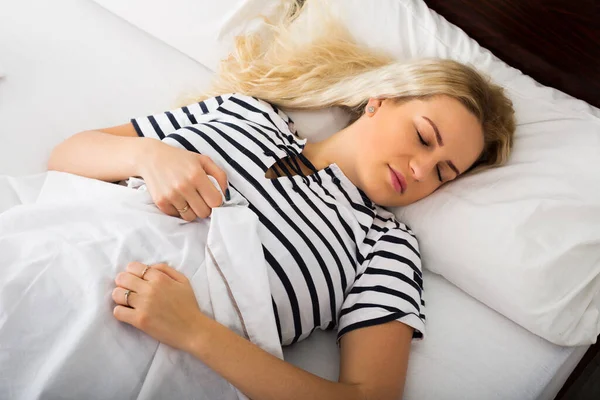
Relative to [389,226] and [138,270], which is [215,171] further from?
[389,226]

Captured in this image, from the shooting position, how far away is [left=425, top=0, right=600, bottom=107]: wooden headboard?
3.63ft

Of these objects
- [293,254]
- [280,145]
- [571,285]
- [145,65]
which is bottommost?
[571,285]

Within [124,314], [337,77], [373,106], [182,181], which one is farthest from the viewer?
[337,77]

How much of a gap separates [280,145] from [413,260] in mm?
355

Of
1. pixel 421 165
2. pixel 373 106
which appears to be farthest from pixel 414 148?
pixel 373 106

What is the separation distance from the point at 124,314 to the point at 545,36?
42.8 inches

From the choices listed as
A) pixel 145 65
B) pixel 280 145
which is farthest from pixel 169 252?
pixel 145 65

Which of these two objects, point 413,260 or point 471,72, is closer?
point 413,260

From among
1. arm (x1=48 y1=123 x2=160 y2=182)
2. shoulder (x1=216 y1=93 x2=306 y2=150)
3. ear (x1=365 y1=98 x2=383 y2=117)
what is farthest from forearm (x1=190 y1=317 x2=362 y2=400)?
ear (x1=365 y1=98 x2=383 y2=117)

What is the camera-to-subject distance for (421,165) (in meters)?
0.95

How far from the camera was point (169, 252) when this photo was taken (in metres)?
0.80

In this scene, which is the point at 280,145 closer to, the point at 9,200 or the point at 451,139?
the point at 451,139

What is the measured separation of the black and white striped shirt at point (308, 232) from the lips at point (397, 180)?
79 mm

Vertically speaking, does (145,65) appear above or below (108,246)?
above
